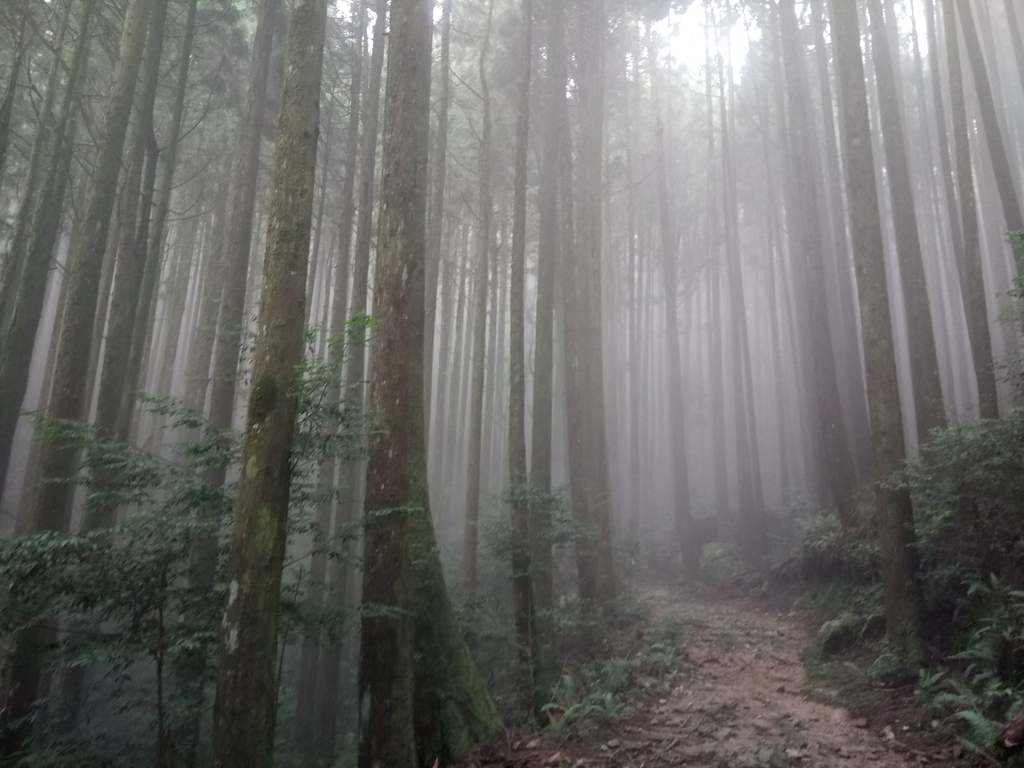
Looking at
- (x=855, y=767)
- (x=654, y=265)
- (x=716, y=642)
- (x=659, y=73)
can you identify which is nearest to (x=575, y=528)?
(x=716, y=642)

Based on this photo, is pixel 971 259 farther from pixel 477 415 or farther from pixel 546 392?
pixel 477 415

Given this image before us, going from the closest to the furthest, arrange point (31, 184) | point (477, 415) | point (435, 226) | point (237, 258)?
1. point (31, 184)
2. point (237, 258)
3. point (477, 415)
4. point (435, 226)

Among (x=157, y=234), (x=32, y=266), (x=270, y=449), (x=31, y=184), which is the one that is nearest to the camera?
(x=270, y=449)

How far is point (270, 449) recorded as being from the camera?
517 cm

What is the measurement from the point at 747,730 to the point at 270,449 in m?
5.71

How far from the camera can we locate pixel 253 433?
17.0 feet

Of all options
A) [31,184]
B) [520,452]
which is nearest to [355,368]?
[520,452]

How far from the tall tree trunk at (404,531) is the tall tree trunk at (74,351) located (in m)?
3.68

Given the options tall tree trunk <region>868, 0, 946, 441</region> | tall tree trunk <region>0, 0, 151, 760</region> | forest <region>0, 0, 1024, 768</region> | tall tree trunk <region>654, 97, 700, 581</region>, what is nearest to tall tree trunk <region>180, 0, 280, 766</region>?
forest <region>0, 0, 1024, 768</region>

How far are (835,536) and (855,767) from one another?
729 cm

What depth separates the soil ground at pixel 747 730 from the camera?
6242 mm

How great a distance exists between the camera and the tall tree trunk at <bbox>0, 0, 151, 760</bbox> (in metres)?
7.34

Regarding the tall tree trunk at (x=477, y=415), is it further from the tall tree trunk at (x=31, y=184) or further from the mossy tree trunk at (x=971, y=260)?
the mossy tree trunk at (x=971, y=260)

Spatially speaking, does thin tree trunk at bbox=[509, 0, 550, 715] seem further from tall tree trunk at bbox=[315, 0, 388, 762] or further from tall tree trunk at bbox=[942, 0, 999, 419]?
tall tree trunk at bbox=[942, 0, 999, 419]
